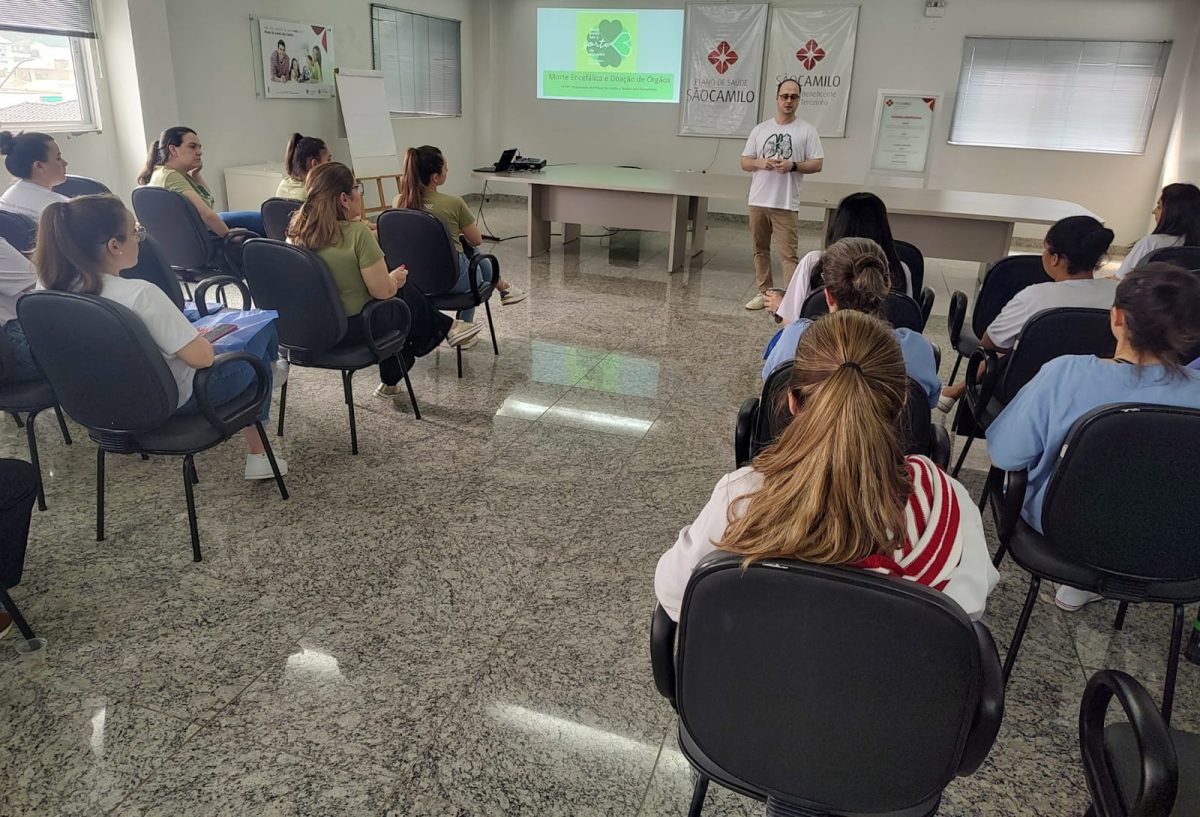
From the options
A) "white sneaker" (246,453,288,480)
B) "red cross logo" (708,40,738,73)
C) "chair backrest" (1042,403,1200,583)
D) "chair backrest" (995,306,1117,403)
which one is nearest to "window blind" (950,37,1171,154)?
"red cross logo" (708,40,738,73)

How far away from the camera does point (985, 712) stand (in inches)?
45.1

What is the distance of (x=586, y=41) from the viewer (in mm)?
9273

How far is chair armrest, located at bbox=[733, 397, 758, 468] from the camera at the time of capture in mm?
2260

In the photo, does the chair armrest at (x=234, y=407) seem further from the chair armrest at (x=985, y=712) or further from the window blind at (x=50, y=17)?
the window blind at (x=50, y=17)

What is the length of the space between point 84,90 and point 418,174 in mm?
3390

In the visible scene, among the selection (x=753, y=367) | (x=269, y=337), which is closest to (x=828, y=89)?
(x=753, y=367)

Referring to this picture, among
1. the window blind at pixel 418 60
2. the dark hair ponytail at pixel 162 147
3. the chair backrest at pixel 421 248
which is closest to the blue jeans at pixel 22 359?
the chair backrest at pixel 421 248

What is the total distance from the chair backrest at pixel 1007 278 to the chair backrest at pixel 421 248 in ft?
7.81

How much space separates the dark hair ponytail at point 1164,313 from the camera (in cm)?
166

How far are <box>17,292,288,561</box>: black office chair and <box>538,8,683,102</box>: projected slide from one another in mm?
7816

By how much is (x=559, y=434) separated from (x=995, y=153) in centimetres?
705

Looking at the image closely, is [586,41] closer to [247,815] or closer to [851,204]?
[851,204]

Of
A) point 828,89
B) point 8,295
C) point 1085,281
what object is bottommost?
point 8,295

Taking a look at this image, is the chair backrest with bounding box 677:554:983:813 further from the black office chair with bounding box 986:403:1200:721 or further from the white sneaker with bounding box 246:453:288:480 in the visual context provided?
the white sneaker with bounding box 246:453:288:480
